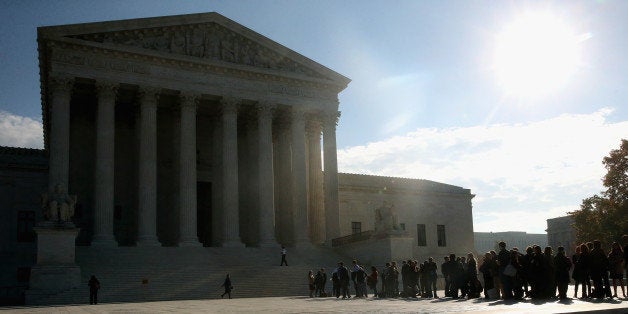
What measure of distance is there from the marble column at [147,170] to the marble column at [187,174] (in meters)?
1.63

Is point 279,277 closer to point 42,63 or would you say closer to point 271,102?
point 271,102

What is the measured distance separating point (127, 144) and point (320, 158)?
544 inches

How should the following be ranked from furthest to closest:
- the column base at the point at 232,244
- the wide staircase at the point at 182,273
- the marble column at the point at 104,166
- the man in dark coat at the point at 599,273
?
1. the column base at the point at 232,244
2. the marble column at the point at 104,166
3. the wide staircase at the point at 182,273
4. the man in dark coat at the point at 599,273

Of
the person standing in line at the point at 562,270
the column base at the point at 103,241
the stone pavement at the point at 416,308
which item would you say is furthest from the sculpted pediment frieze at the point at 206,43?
the person standing in line at the point at 562,270

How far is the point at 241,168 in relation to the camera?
157 feet

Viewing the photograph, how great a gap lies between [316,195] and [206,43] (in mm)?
13588

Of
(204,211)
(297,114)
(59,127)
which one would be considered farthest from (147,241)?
(297,114)

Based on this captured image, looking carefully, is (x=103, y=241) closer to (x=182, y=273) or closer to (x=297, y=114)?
(x=182, y=273)

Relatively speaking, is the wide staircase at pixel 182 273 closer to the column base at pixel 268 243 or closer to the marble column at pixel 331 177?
the column base at pixel 268 243

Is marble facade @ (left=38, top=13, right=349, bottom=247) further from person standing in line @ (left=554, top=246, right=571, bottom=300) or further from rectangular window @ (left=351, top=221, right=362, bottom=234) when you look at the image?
person standing in line @ (left=554, top=246, right=571, bottom=300)

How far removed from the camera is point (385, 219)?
129ft

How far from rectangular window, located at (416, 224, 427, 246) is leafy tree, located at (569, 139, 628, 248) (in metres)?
16.4

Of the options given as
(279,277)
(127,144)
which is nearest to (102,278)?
(279,277)

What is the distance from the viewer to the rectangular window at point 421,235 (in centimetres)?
6306
